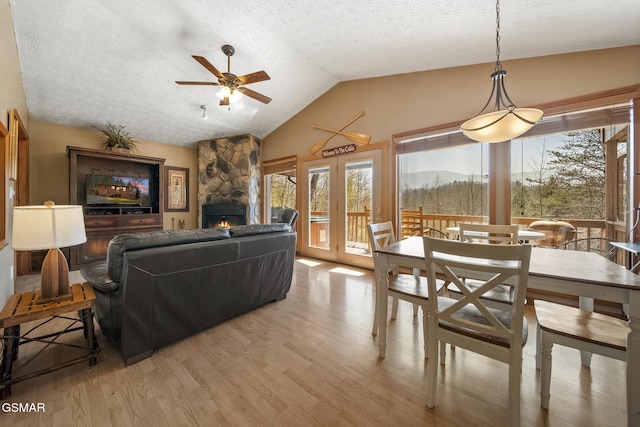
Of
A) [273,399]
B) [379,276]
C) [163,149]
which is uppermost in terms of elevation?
[163,149]

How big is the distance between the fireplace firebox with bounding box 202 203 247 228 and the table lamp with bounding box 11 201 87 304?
384cm

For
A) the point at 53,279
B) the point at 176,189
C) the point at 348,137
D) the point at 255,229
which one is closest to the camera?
the point at 53,279

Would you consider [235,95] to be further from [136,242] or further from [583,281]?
[583,281]

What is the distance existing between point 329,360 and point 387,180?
2.92 metres

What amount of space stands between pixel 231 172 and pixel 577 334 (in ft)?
19.2

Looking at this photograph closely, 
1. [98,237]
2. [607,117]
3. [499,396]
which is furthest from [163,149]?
[607,117]

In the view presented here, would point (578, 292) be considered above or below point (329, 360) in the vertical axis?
above

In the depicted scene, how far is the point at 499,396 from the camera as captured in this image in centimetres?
146

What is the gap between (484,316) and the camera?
132 cm

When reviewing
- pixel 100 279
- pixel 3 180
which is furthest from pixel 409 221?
pixel 3 180

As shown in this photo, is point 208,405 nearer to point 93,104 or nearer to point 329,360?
point 329,360

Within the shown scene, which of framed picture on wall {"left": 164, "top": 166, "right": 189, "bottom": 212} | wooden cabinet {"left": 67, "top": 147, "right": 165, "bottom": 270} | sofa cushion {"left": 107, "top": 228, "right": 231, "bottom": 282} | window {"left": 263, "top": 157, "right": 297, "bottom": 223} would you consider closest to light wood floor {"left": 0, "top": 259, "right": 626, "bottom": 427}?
sofa cushion {"left": 107, "top": 228, "right": 231, "bottom": 282}

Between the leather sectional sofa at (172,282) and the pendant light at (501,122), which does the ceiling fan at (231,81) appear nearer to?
the leather sectional sofa at (172,282)

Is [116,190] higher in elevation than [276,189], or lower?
lower
